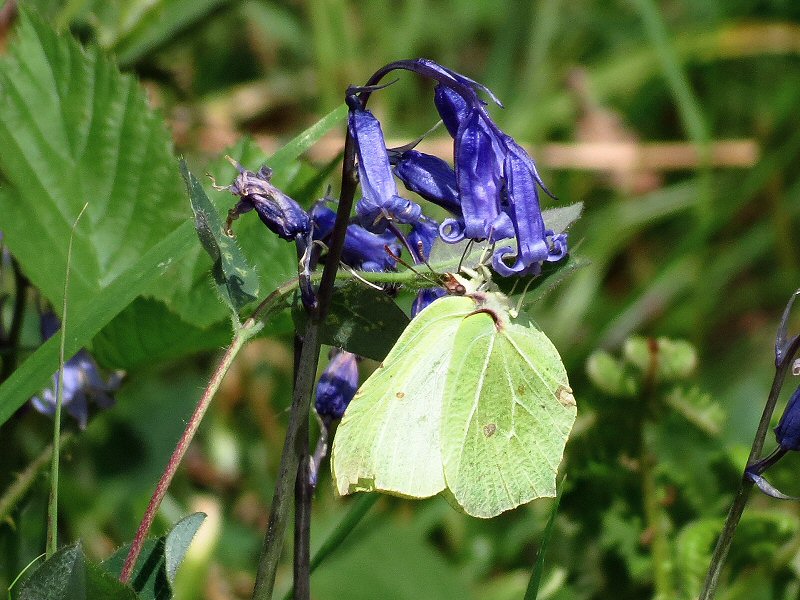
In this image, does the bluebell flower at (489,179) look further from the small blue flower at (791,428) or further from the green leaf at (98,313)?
the small blue flower at (791,428)

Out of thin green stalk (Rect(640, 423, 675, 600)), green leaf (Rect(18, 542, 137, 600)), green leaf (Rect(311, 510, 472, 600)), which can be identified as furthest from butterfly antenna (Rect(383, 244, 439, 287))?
green leaf (Rect(311, 510, 472, 600))

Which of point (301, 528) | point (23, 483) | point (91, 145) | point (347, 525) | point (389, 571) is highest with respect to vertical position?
point (91, 145)

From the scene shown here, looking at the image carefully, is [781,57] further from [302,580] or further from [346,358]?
[302,580]

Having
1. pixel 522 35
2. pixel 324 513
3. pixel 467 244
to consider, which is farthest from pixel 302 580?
pixel 522 35

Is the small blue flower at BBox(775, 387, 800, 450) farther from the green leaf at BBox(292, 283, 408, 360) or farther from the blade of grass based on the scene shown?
the green leaf at BBox(292, 283, 408, 360)

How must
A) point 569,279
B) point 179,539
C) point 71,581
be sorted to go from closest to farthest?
point 71,581
point 179,539
point 569,279

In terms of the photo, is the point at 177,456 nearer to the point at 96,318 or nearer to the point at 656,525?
the point at 96,318

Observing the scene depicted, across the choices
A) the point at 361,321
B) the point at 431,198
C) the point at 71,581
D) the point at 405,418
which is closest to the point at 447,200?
the point at 431,198
